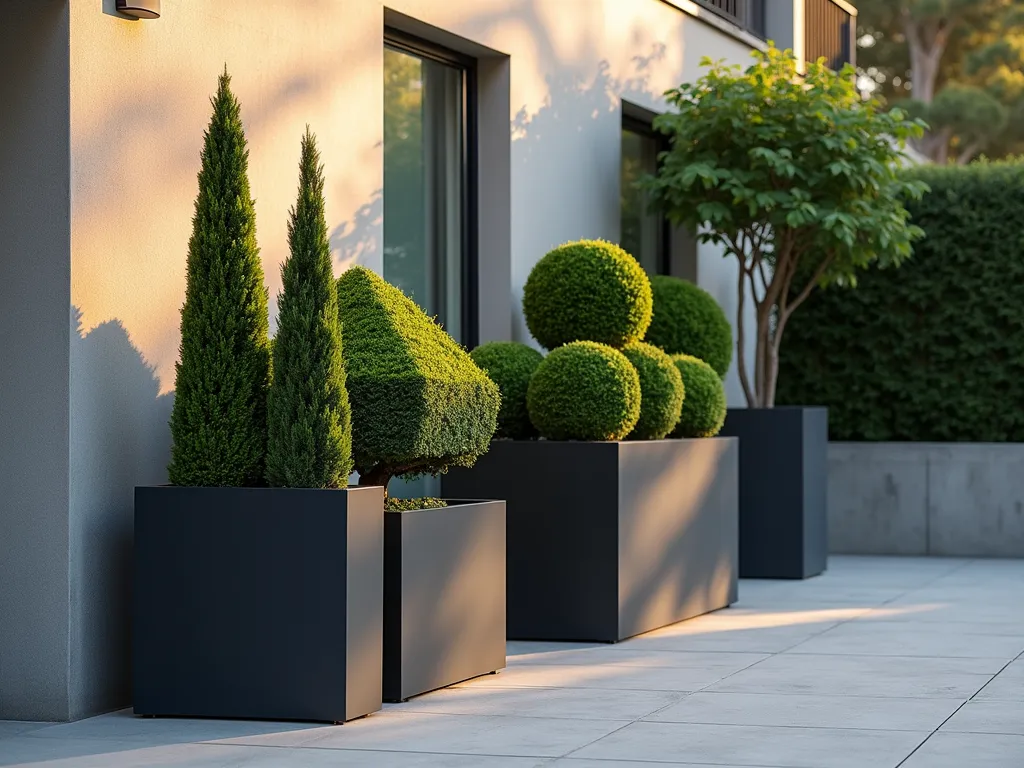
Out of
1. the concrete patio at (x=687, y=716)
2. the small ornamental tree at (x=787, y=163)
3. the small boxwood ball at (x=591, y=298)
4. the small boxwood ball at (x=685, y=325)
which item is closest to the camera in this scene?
the concrete patio at (x=687, y=716)

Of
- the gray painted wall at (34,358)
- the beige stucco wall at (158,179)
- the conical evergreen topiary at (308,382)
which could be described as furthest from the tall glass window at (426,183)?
the gray painted wall at (34,358)

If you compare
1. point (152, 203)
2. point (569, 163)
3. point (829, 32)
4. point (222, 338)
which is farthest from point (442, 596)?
point (829, 32)

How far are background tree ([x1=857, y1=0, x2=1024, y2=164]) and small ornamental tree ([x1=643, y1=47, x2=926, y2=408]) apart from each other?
1993 centimetres

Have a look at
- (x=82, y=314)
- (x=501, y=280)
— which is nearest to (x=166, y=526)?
(x=82, y=314)

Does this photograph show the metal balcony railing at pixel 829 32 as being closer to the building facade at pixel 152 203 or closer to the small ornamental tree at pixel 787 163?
the small ornamental tree at pixel 787 163

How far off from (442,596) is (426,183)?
3.51m

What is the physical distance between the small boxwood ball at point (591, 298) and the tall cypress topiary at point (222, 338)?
3010 millimetres

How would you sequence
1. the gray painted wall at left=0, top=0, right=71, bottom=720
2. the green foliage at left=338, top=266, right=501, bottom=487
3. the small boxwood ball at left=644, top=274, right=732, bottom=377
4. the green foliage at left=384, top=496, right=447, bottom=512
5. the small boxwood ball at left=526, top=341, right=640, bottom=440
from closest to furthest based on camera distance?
the gray painted wall at left=0, top=0, right=71, bottom=720 < the green foliage at left=338, top=266, right=501, bottom=487 < the green foliage at left=384, top=496, right=447, bottom=512 < the small boxwood ball at left=526, top=341, right=640, bottom=440 < the small boxwood ball at left=644, top=274, right=732, bottom=377

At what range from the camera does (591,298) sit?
909cm

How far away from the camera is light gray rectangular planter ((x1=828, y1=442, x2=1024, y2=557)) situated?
13.4 m

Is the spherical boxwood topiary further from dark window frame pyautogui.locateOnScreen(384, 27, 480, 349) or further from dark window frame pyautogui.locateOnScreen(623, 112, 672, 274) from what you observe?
dark window frame pyautogui.locateOnScreen(623, 112, 672, 274)

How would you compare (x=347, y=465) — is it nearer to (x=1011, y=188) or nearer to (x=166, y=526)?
(x=166, y=526)

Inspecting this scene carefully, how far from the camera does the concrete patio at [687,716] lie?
17.9 ft

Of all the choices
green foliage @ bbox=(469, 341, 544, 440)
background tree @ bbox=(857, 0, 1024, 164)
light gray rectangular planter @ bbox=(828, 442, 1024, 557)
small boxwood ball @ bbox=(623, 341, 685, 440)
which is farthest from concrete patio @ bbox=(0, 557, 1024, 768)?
background tree @ bbox=(857, 0, 1024, 164)
